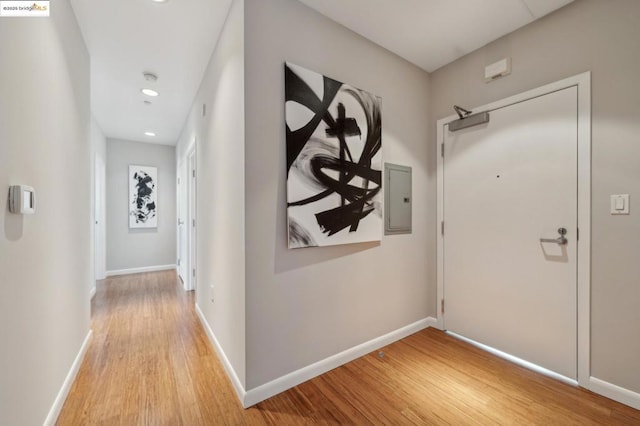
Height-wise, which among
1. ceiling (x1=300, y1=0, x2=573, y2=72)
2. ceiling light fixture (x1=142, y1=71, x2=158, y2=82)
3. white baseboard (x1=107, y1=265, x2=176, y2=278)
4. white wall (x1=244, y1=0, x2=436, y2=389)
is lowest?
white baseboard (x1=107, y1=265, x2=176, y2=278)

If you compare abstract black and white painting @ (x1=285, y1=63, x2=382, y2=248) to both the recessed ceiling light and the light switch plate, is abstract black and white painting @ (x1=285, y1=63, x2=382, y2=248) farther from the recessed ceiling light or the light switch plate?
the recessed ceiling light

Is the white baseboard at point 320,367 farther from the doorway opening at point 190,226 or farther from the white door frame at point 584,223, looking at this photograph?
the doorway opening at point 190,226

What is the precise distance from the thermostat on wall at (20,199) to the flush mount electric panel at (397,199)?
7.64 ft

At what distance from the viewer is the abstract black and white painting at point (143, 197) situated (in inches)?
211

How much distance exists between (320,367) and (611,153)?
8.19 ft

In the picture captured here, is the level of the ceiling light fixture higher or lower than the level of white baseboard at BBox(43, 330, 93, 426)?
higher

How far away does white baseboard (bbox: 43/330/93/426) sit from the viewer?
4.86 feet

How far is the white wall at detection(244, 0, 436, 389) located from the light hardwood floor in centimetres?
23

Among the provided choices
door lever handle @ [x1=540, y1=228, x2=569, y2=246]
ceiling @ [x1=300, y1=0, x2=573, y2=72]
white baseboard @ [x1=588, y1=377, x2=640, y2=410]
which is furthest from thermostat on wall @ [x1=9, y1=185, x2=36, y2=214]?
white baseboard @ [x1=588, y1=377, x2=640, y2=410]

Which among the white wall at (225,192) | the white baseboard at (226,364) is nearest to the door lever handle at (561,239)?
the white wall at (225,192)

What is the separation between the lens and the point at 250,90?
5.50ft

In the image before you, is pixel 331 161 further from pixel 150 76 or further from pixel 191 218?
pixel 191 218

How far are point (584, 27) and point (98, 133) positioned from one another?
6202mm

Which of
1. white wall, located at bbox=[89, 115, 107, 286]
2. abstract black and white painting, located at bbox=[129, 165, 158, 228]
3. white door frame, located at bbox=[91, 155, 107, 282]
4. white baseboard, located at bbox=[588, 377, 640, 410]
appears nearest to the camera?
white baseboard, located at bbox=[588, 377, 640, 410]
